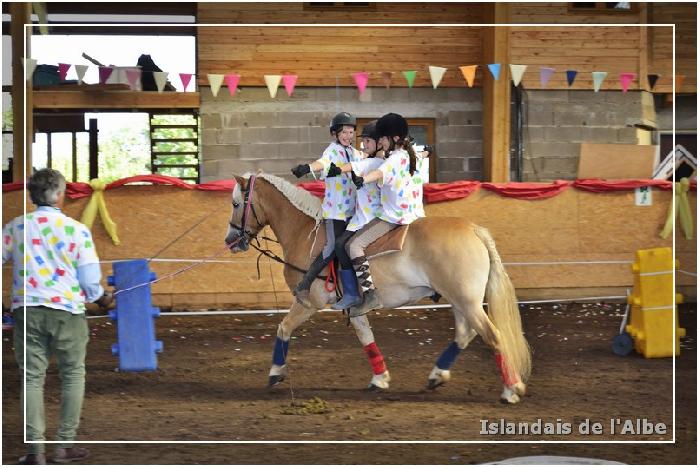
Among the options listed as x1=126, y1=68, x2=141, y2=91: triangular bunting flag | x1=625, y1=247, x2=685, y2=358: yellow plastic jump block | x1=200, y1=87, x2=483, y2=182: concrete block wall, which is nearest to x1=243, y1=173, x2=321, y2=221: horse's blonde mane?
x1=625, y1=247, x2=685, y2=358: yellow plastic jump block

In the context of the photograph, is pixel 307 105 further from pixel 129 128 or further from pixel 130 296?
Result: pixel 130 296

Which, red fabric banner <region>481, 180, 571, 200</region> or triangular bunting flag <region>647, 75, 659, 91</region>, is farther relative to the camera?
triangular bunting flag <region>647, 75, 659, 91</region>

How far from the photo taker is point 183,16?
51.7 ft

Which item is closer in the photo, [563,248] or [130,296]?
[130,296]

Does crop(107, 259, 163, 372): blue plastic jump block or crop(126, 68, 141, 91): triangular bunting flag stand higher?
crop(126, 68, 141, 91): triangular bunting flag

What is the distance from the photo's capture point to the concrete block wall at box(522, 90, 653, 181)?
47.1 feet

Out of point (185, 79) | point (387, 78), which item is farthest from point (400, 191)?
point (387, 78)

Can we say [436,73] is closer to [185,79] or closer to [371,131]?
[185,79]

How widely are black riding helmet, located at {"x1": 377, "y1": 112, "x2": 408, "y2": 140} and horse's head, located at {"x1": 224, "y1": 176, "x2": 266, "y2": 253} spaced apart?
1.29 m

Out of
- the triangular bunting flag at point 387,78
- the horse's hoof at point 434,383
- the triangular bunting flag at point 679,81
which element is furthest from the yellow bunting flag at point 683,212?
the horse's hoof at point 434,383

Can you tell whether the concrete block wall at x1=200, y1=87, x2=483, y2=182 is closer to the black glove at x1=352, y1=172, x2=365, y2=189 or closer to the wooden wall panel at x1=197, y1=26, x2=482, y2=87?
the wooden wall panel at x1=197, y1=26, x2=482, y2=87

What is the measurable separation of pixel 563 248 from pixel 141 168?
6.62 metres

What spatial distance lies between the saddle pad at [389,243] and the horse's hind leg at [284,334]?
66 cm

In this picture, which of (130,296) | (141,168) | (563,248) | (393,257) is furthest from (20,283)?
(141,168)
